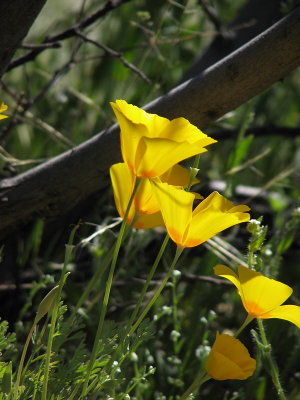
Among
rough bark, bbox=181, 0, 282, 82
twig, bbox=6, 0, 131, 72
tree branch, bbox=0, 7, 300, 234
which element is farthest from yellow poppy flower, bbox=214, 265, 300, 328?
rough bark, bbox=181, 0, 282, 82

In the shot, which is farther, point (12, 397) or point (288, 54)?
point (288, 54)

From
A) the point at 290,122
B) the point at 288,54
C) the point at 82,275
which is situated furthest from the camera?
the point at 290,122

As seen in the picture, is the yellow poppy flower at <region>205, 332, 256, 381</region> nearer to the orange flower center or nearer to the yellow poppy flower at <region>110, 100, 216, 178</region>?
the orange flower center

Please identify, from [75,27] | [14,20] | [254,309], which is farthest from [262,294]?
[75,27]

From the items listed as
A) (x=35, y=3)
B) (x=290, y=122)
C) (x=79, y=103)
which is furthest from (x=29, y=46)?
(x=290, y=122)

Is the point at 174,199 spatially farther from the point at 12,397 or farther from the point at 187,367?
the point at 187,367

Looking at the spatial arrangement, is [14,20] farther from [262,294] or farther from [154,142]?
[262,294]
